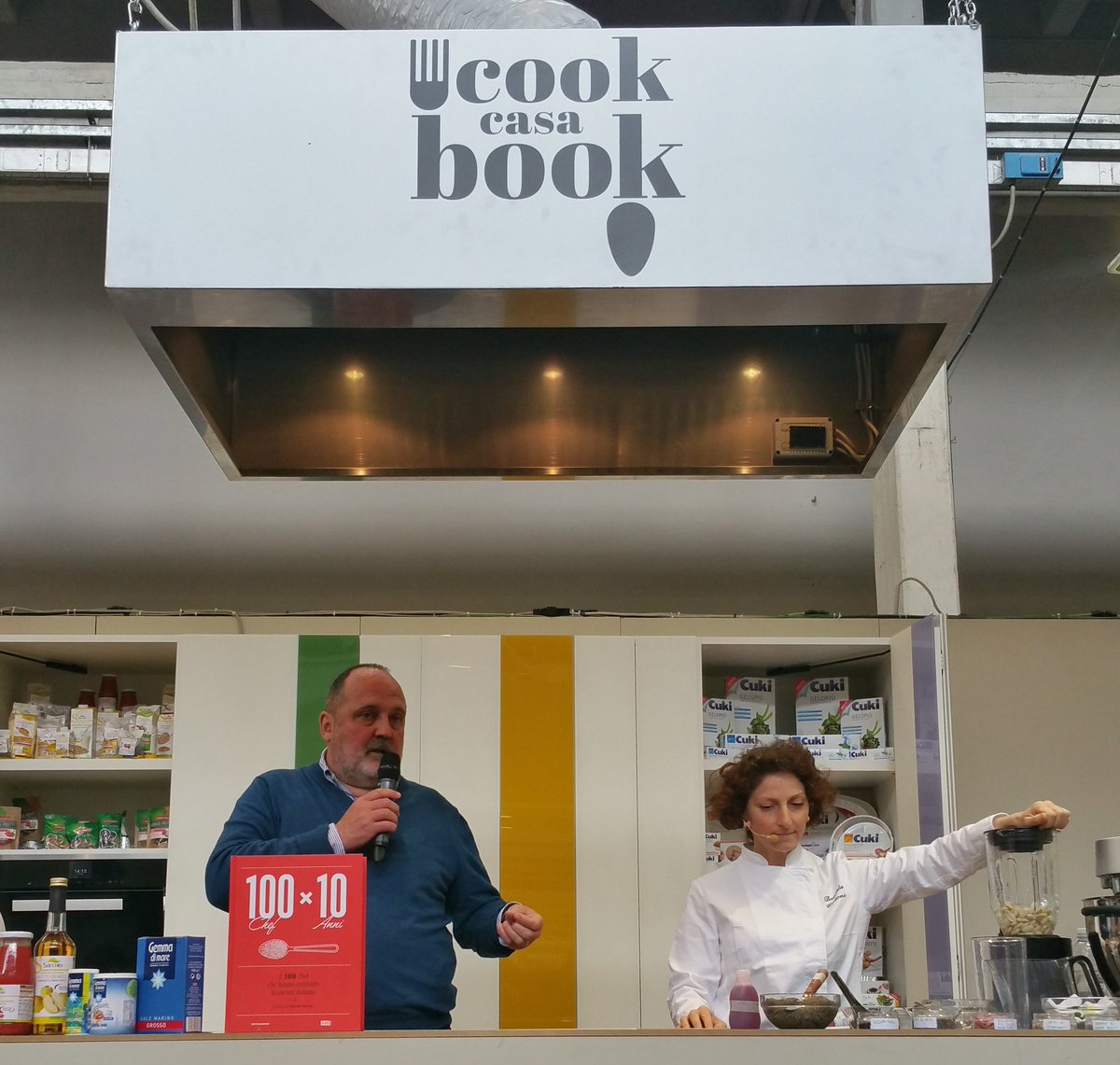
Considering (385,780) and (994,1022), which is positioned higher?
(385,780)

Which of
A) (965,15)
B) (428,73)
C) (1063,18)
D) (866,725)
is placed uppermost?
(1063,18)

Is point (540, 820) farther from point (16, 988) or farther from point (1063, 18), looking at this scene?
point (1063, 18)

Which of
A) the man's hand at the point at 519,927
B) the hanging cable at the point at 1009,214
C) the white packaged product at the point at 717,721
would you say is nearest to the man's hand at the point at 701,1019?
the man's hand at the point at 519,927

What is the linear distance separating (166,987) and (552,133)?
52.9 inches

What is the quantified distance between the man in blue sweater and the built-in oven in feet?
4.13

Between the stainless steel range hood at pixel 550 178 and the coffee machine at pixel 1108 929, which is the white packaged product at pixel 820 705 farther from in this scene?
the stainless steel range hood at pixel 550 178

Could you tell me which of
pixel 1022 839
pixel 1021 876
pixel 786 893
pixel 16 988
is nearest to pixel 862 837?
pixel 786 893

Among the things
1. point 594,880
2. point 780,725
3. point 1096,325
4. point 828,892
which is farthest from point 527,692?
point 1096,325

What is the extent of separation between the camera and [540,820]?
154 inches

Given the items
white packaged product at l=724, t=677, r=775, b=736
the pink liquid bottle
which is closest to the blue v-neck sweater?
the pink liquid bottle

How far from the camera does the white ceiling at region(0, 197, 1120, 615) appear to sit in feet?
16.0

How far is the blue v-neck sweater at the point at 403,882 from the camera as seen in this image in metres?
2.54

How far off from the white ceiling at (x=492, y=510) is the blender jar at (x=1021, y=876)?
8.13 ft

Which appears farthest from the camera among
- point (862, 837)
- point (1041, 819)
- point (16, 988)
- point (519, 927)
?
point (862, 837)
